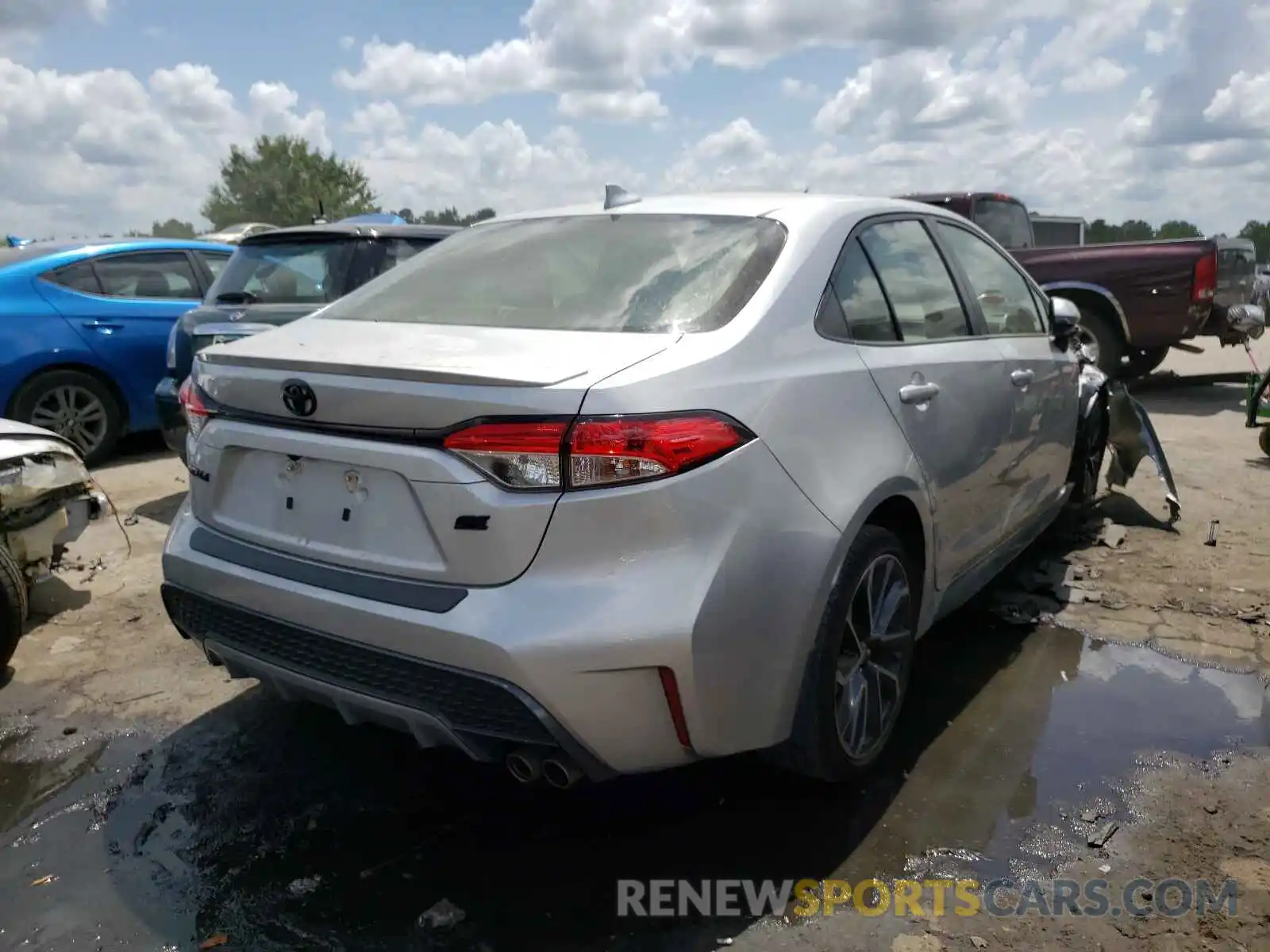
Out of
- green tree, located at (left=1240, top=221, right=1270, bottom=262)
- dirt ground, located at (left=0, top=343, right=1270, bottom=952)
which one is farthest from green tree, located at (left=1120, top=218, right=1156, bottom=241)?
dirt ground, located at (left=0, top=343, right=1270, bottom=952)

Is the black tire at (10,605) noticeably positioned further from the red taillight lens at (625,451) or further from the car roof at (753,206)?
the red taillight lens at (625,451)

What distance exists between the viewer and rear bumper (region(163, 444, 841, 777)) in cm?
212

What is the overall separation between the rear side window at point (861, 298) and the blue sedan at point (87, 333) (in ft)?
20.2

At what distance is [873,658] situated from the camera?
2.88 m

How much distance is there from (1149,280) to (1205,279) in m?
0.48

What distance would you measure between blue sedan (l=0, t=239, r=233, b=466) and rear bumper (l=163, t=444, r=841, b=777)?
555 cm

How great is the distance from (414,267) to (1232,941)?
2945mm

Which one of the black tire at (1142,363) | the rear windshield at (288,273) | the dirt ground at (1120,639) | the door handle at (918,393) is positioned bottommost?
the dirt ground at (1120,639)

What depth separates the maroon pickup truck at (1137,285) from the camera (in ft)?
30.9

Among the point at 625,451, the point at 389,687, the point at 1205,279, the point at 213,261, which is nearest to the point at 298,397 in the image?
the point at 389,687

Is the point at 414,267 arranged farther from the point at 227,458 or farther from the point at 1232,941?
the point at 1232,941

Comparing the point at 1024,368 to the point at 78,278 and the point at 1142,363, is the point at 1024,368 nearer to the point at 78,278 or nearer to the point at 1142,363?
the point at 78,278

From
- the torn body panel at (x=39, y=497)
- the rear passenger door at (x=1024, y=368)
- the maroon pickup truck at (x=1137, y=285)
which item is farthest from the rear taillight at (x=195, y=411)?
the maroon pickup truck at (x=1137, y=285)

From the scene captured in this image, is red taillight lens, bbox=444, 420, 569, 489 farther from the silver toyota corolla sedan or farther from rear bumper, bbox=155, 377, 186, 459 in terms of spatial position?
rear bumper, bbox=155, 377, 186, 459
